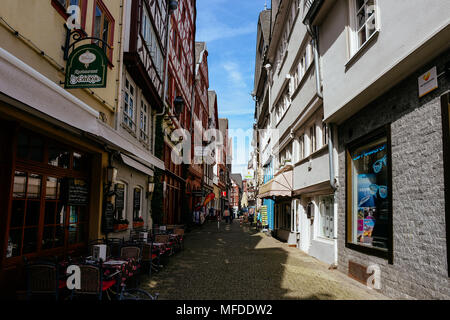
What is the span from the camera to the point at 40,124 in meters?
6.05

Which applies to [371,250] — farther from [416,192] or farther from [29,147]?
[29,147]

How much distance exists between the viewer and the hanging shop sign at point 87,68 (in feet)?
20.7

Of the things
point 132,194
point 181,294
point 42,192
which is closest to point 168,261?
point 132,194

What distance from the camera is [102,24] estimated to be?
9.20 m

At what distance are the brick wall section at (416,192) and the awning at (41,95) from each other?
17.1ft

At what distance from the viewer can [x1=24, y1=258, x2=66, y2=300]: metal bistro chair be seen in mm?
4668

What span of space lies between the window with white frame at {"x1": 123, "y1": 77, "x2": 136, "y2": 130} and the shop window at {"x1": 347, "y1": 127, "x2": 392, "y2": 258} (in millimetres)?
6806

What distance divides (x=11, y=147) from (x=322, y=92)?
26.5 ft

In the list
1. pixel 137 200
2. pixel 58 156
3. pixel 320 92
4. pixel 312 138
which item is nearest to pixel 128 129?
pixel 137 200

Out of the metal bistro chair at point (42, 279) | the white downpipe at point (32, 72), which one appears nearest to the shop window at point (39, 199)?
the metal bistro chair at point (42, 279)

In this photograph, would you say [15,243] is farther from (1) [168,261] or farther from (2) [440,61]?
(2) [440,61]

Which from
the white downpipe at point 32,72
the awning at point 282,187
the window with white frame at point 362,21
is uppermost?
the window with white frame at point 362,21

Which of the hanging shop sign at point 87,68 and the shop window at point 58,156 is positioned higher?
the hanging shop sign at point 87,68

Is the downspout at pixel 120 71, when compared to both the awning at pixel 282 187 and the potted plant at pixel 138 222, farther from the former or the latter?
the awning at pixel 282 187
